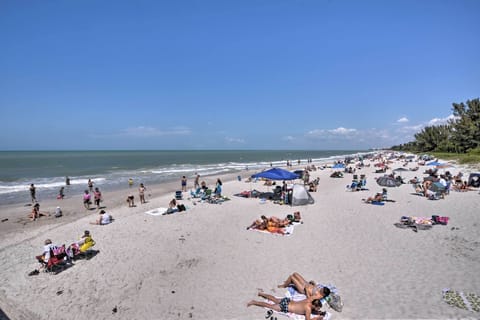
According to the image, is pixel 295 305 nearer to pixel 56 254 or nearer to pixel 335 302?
pixel 335 302

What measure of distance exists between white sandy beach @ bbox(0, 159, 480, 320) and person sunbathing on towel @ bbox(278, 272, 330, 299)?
9.7 inches

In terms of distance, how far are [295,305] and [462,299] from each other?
10.8 feet

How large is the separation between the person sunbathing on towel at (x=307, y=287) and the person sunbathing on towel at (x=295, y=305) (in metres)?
0.15

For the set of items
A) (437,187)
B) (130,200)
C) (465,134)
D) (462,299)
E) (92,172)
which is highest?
(465,134)

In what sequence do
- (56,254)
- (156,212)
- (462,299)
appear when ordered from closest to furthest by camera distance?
(462,299)
(56,254)
(156,212)

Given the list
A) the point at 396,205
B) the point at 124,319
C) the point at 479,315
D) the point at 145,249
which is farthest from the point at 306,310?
the point at 396,205

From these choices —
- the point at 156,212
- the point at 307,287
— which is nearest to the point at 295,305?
the point at 307,287

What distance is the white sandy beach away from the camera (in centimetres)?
484

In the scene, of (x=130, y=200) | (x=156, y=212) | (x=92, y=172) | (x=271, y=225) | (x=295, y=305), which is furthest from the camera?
(x=92, y=172)

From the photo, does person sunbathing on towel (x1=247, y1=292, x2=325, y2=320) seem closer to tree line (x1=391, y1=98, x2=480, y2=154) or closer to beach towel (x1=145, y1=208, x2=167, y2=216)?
beach towel (x1=145, y1=208, x2=167, y2=216)

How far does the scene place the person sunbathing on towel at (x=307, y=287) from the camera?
4.59 metres

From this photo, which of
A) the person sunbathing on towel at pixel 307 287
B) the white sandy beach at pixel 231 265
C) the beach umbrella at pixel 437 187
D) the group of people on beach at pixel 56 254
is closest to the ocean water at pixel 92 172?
the white sandy beach at pixel 231 265

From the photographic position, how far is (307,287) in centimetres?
482

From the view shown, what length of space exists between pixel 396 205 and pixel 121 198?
16848 millimetres
